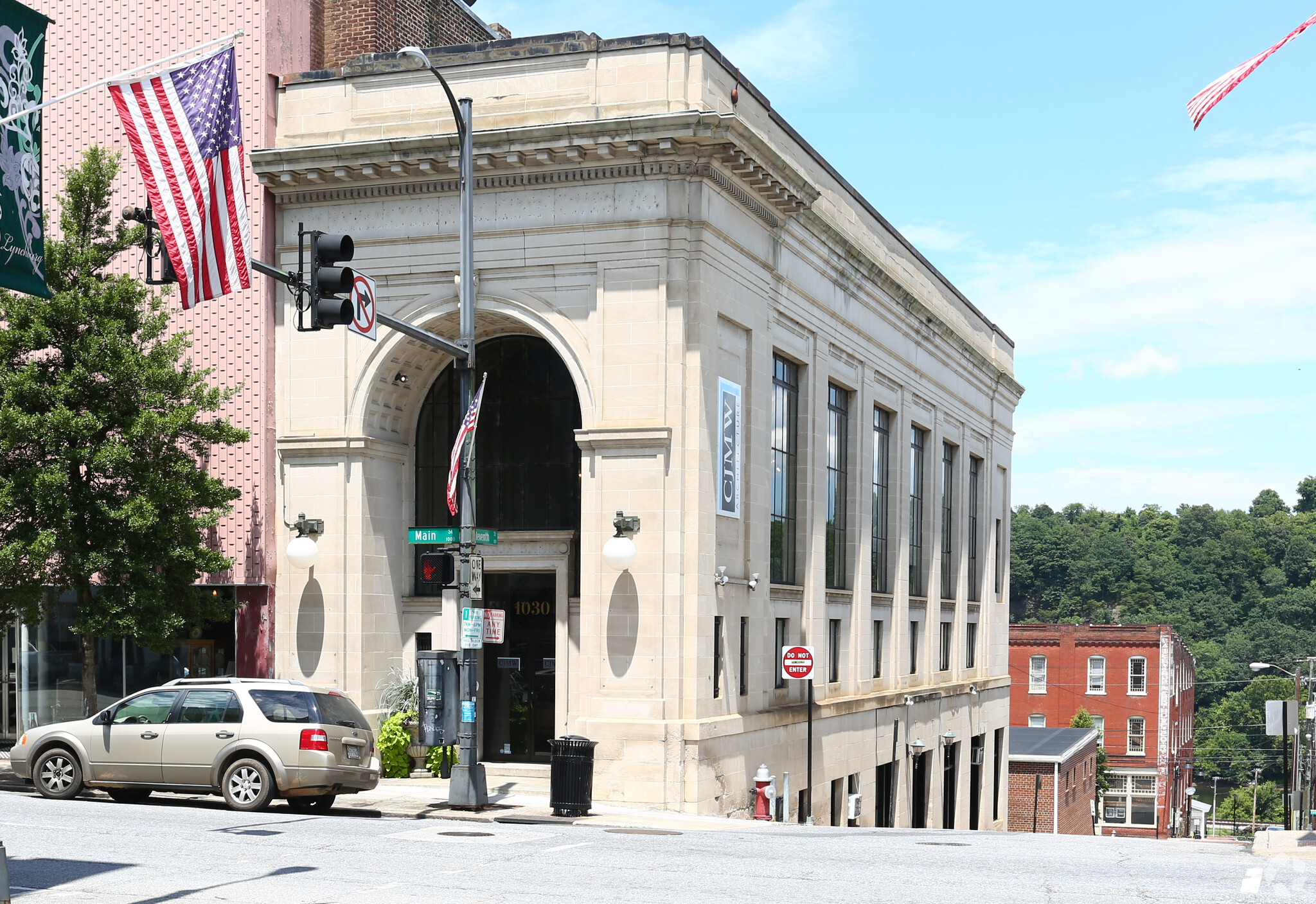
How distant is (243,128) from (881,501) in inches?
737

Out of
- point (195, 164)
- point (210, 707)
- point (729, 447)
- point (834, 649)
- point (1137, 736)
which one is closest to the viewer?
point (195, 164)

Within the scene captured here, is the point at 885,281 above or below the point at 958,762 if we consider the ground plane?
above

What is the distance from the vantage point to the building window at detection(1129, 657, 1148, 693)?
301 feet

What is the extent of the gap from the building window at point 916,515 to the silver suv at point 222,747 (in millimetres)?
23335

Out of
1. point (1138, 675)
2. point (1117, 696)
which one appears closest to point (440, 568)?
point (1117, 696)

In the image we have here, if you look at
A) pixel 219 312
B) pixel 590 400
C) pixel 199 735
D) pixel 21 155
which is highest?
pixel 219 312

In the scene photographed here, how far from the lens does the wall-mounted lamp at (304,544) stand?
87.6ft

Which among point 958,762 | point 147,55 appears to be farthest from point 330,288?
point 958,762

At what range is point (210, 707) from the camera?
Result: 66.9 feet

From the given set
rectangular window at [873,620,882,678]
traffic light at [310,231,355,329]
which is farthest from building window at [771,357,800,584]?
traffic light at [310,231,355,329]

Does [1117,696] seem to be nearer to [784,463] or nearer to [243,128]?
[784,463]

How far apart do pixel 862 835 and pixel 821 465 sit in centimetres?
1200

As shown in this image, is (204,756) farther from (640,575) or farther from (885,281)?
(885,281)

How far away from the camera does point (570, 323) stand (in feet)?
84.6
